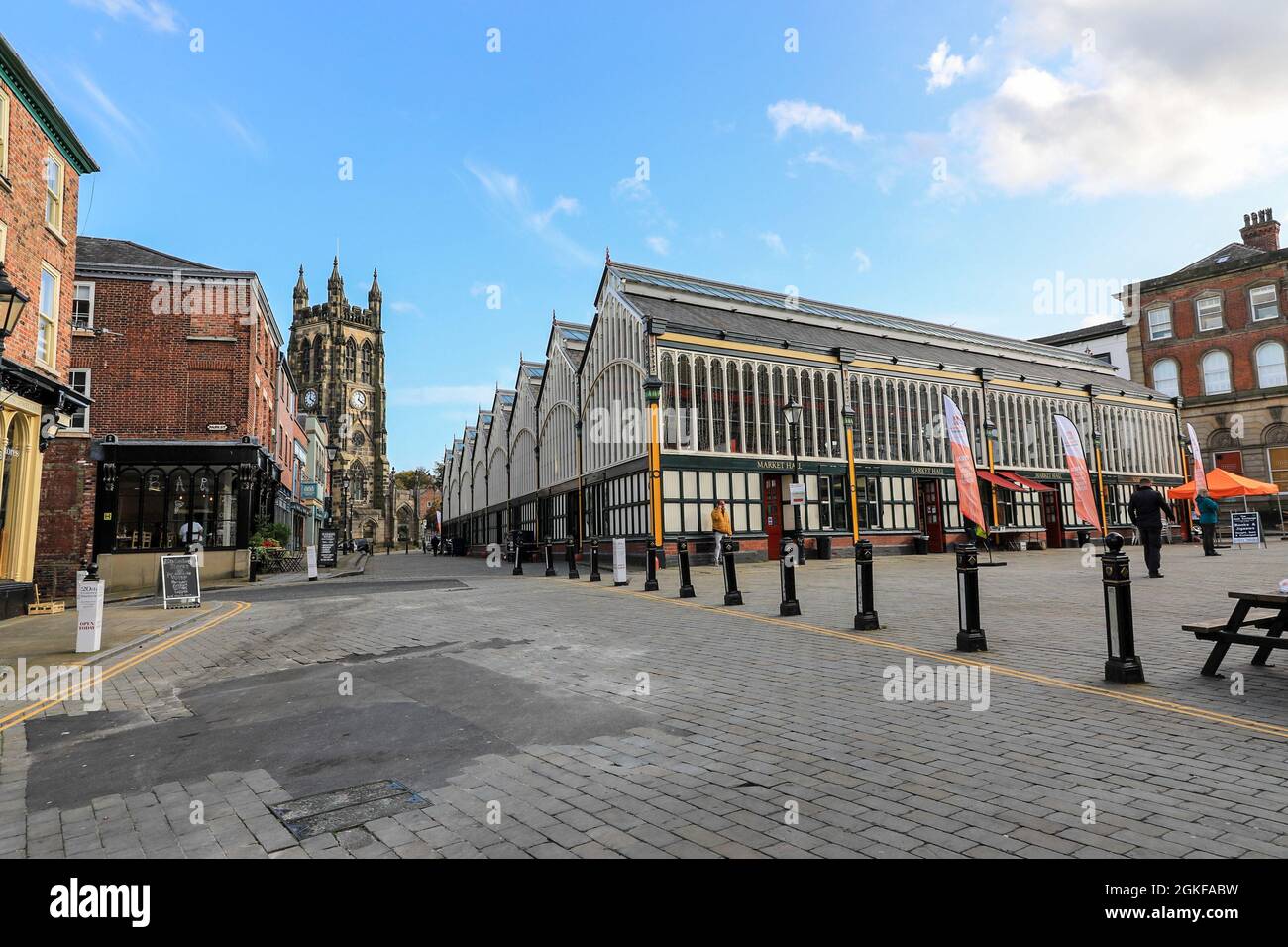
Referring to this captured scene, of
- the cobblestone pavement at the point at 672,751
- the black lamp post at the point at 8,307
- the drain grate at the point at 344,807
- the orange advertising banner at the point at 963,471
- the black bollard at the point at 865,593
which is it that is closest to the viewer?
the cobblestone pavement at the point at 672,751

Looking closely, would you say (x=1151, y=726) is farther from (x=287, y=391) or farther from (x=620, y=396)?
(x=287, y=391)

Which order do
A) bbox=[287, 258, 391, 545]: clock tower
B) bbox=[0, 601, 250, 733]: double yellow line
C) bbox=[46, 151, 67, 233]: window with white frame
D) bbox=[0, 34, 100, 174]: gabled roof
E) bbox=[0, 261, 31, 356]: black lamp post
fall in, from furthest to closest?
bbox=[287, 258, 391, 545]: clock tower → bbox=[46, 151, 67, 233]: window with white frame → bbox=[0, 34, 100, 174]: gabled roof → bbox=[0, 261, 31, 356]: black lamp post → bbox=[0, 601, 250, 733]: double yellow line

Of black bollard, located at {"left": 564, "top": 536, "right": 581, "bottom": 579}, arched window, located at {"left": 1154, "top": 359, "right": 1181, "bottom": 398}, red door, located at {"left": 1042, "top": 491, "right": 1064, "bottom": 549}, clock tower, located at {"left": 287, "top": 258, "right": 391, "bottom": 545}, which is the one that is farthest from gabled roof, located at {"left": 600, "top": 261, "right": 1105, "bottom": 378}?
clock tower, located at {"left": 287, "top": 258, "right": 391, "bottom": 545}

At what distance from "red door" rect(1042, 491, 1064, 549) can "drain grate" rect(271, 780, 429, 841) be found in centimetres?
3911

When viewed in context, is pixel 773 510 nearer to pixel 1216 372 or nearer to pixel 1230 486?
pixel 1230 486

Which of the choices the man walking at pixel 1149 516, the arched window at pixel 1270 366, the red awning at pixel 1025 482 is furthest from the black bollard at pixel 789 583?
the arched window at pixel 1270 366

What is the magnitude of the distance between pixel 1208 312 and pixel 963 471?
39.2m

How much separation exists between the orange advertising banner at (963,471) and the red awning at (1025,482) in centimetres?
1596

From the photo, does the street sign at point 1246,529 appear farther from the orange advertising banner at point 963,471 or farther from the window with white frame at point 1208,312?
the window with white frame at point 1208,312

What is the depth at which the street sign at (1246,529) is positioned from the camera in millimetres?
24469

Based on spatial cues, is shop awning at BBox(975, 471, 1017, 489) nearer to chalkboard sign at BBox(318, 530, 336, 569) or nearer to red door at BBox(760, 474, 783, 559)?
red door at BBox(760, 474, 783, 559)

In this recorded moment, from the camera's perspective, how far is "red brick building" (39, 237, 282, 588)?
73.5ft

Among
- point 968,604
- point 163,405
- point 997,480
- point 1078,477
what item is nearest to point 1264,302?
point 997,480
